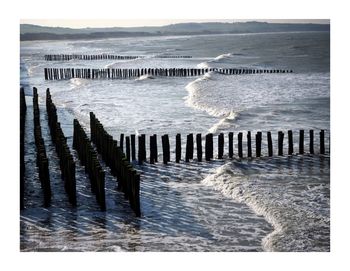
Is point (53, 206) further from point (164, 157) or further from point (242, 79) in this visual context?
point (242, 79)

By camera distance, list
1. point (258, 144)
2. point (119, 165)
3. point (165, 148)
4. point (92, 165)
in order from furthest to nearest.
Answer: point (258, 144) < point (165, 148) < point (119, 165) < point (92, 165)

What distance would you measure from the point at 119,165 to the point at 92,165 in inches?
15.5

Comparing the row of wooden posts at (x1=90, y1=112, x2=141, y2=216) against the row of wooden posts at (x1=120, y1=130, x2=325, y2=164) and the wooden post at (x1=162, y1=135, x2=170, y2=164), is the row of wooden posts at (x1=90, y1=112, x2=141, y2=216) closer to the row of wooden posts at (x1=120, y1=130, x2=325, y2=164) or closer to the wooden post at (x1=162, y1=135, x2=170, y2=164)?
the row of wooden posts at (x1=120, y1=130, x2=325, y2=164)

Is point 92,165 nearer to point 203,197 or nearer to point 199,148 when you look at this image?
point 203,197

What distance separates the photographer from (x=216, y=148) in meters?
10.7

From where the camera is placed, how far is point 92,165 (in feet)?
26.1

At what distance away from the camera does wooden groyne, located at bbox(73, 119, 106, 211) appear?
7249mm

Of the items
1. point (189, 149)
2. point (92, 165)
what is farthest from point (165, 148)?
point (92, 165)

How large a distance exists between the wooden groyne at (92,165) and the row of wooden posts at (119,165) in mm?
337

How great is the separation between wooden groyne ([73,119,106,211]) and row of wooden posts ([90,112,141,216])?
0.34 meters

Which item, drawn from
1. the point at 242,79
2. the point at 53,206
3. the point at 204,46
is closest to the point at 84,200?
the point at 53,206
